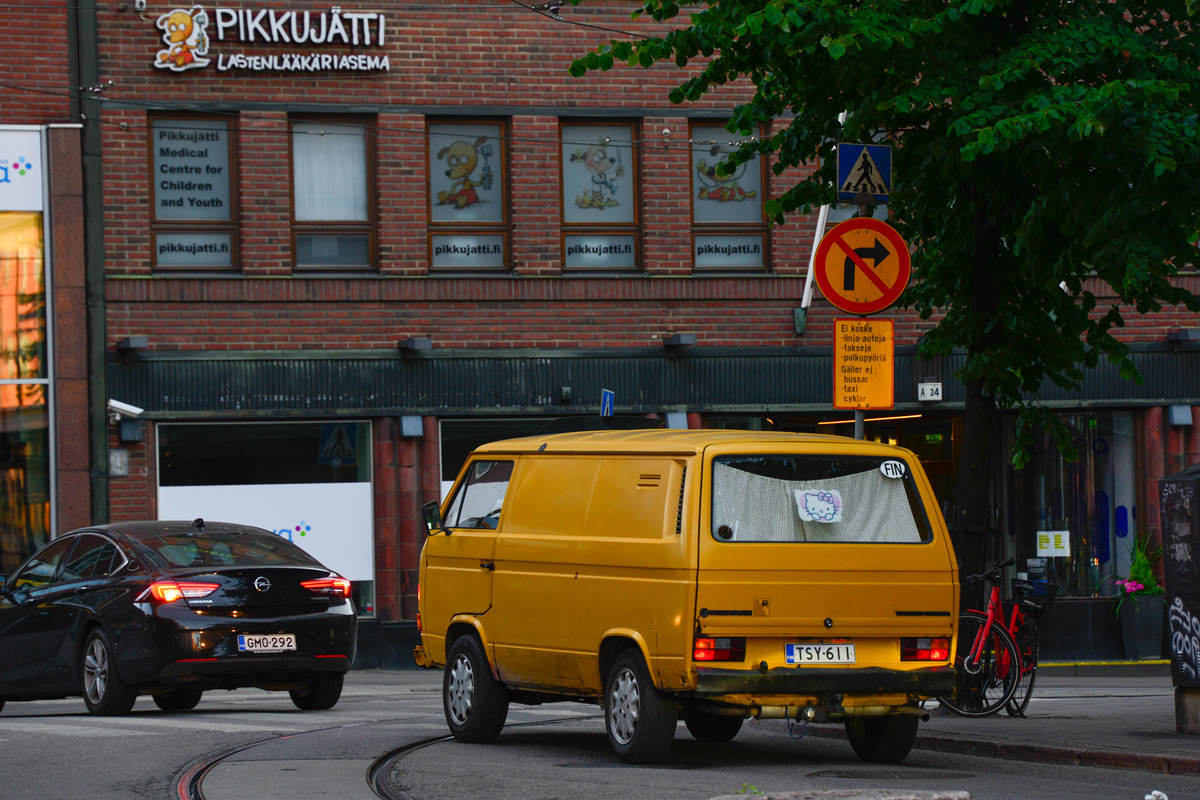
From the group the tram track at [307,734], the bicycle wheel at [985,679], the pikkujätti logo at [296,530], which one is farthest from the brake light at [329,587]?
the pikkujätti logo at [296,530]

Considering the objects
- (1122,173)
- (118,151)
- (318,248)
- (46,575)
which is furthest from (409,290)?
(1122,173)

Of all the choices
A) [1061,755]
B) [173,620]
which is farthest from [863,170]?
[173,620]

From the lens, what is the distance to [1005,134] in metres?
10.3

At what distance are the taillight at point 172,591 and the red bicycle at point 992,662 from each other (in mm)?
5354

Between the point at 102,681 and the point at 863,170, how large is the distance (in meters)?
6.58

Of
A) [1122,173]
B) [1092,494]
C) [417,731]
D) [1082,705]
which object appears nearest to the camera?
[1122,173]

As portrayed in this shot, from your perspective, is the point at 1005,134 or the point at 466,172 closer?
the point at 1005,134

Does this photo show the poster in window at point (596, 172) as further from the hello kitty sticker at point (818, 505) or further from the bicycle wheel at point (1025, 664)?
the hello kitty sticker at point (818, 505)

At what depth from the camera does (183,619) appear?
12.5 metres

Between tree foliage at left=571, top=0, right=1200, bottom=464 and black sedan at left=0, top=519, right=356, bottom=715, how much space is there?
437 centimetres

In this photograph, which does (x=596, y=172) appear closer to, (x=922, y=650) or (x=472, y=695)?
(x=472, y=695)

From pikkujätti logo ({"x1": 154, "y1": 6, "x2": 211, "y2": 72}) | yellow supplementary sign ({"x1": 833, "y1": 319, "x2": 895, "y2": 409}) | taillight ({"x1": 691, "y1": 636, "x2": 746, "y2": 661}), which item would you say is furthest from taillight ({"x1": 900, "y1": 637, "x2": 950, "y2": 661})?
pikkujätti logo ({"x1": 154, "y1": 6, "x2": 211, "y2": 72})

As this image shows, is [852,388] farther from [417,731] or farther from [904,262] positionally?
[417,731]

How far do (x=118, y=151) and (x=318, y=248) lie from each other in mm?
2491
